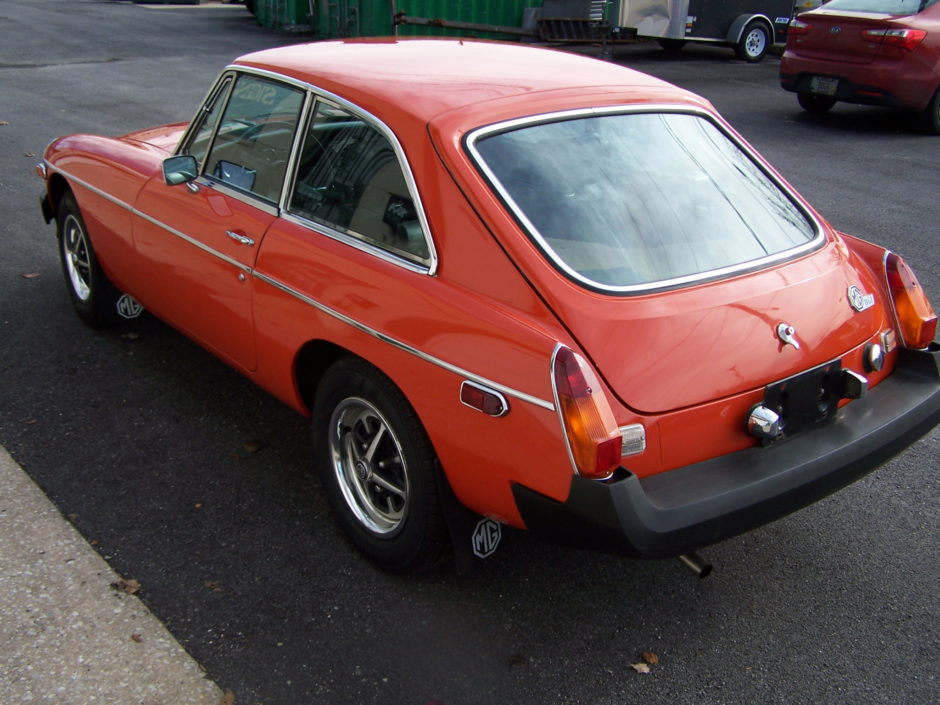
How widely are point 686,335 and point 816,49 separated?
949cm

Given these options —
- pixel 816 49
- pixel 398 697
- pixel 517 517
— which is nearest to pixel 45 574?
pixel 398 697

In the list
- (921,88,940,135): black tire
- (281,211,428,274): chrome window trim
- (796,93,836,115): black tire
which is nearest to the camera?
(281,211,428,274): chrome window trim

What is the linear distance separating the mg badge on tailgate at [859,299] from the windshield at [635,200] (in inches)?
9.6

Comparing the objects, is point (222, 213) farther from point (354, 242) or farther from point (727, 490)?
point (727, 490)

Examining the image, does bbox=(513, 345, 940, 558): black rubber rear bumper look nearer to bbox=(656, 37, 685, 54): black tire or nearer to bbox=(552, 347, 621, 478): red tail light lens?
bbox=(552, 347, 621, 478): red tail light lens

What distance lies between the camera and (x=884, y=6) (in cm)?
1073

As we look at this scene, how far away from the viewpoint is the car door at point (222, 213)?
12.2ft

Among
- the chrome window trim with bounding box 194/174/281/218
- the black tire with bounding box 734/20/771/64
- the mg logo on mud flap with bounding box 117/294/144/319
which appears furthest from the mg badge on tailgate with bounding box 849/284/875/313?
the black tire with bounding box 734/20/771/64

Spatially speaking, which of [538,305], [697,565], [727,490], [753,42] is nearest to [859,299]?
[727,490]

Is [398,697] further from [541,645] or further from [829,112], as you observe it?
[829,112]

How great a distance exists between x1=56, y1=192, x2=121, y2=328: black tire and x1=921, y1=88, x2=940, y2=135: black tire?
9.63 meters

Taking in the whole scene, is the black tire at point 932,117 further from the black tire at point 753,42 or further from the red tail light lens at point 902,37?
the black tire at point 753,42

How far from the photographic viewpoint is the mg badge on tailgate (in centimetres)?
328

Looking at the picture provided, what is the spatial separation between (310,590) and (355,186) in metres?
1.44
